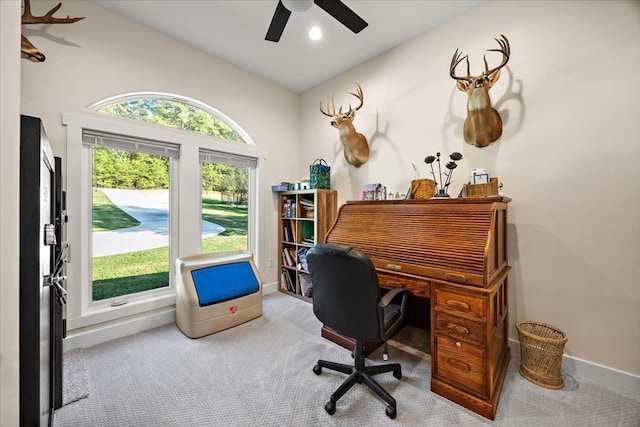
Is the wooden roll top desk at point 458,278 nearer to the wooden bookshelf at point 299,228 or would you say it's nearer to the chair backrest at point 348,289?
the chair backrest at point 348,289

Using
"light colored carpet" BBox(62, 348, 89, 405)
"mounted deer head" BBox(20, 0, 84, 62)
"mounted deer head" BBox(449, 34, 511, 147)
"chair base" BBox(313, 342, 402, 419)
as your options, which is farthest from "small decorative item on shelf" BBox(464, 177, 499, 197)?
"mounted deer head" BBox(20, 0, 84, 62)

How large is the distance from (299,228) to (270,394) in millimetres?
2037

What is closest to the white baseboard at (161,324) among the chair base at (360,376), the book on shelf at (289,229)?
Result: the chair base at (360,376)

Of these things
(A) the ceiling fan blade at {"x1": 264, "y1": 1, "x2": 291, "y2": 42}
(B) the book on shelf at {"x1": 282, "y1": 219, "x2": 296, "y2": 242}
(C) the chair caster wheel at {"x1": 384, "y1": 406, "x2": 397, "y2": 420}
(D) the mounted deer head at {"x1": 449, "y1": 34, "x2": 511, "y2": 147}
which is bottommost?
(C) the chair caster wheel at {"x1": 384, "y1": 406, "x2": 397, "y2": 420}

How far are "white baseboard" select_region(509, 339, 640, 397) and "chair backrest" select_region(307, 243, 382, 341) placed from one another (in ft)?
5.27

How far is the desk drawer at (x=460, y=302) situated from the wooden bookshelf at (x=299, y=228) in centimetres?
168

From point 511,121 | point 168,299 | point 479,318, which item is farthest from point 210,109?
point 479,318

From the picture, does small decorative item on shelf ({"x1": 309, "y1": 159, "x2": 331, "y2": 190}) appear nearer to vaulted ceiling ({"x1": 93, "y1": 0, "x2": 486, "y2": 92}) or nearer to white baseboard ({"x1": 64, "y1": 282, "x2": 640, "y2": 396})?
vaulted ceiling ({"x1": 93, "y1": 0, "x2": 486, "y2": 92})

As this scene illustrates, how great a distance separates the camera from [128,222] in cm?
254

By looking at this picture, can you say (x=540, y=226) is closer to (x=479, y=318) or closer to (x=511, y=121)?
(x=511, y=121)

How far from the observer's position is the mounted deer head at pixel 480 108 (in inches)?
79.8

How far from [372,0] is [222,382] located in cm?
324

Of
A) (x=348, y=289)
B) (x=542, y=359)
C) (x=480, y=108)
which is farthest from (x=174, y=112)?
(x=542, y=359)

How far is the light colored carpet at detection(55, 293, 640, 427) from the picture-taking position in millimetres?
1456
